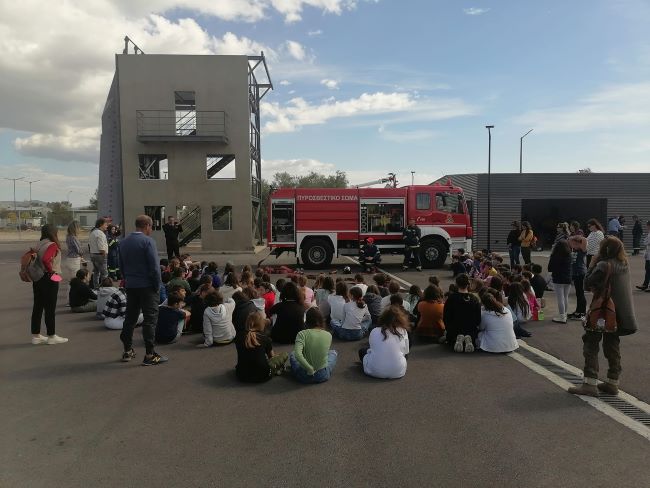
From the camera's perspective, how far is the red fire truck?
18516 mm

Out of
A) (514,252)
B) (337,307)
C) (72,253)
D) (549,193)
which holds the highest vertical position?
(549,193)

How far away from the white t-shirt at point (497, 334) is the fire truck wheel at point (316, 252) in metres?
11.6

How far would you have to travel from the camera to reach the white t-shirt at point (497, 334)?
7121 millimetres

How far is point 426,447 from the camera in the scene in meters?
4.23

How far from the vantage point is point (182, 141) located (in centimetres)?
2659

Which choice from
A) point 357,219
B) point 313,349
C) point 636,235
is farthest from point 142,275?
point 636,235

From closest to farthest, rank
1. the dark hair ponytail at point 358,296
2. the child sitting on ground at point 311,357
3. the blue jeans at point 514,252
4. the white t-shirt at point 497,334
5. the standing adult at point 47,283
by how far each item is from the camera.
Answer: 1. the child sitting on ground at point 311,357
2. the white t-shirt at point 497,334
3. the standing adult at point 47,283
4. the dark hair ponytail at point 358,296
5. the blue jeans at point 514,252

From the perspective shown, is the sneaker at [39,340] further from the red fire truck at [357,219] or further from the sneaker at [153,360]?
the red fire truck at [357,219]

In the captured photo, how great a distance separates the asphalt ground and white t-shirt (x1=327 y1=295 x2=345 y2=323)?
120 cm

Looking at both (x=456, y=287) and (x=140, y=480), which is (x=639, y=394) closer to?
(x=456, y=287)

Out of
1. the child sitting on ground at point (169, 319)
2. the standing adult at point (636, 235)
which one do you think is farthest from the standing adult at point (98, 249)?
the standing adult at point (636, 235)

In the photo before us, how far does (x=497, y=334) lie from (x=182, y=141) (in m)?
22.8

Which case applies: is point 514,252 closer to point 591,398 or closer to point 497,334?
point 497,334

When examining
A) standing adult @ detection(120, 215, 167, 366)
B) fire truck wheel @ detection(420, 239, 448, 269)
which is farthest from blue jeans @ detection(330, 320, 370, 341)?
fire truck wheel @ detection(420, 239, 448, 269)
